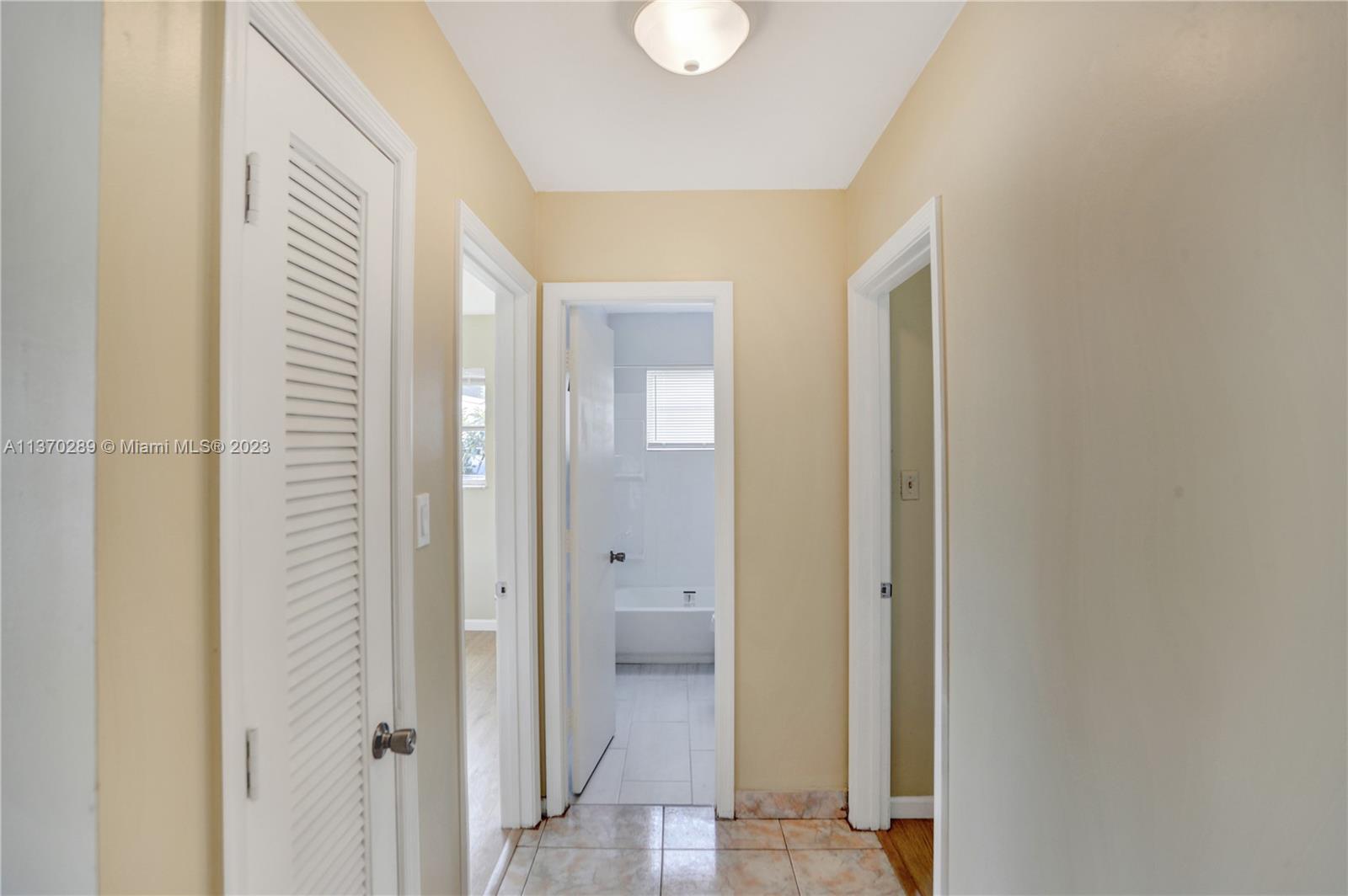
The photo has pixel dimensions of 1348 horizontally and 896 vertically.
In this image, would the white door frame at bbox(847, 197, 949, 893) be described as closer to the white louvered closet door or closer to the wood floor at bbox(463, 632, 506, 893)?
the wood floor at bbox(463, 632, 506, 893)

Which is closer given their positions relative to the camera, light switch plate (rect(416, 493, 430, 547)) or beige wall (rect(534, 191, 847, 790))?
light switch plate (rect(416, 493, 430, 547))

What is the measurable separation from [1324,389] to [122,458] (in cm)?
126

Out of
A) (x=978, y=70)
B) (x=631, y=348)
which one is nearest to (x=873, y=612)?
(x=978, y=70)

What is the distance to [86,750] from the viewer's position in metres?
0.57

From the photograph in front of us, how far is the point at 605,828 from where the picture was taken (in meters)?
2.20

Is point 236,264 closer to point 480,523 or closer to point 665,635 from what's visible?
point 665,635

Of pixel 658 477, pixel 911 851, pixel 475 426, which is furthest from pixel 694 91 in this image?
pixel 475 426

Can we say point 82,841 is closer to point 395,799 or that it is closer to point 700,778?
point 395,799

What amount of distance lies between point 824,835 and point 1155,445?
2.03 metres

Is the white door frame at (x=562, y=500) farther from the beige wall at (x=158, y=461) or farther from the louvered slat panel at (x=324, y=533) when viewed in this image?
the beige wall at (x=158, y=461)

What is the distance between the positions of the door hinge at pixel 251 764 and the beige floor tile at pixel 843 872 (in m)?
1.81

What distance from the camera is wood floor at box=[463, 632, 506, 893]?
1981mm

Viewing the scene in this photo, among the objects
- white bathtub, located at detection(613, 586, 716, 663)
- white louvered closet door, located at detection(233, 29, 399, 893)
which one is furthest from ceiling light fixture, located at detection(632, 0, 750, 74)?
white bathtub, located at detection(613, 586, 716, 663)

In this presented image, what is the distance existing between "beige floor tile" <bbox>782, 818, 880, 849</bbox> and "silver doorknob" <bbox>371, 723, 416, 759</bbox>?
1.64 m
